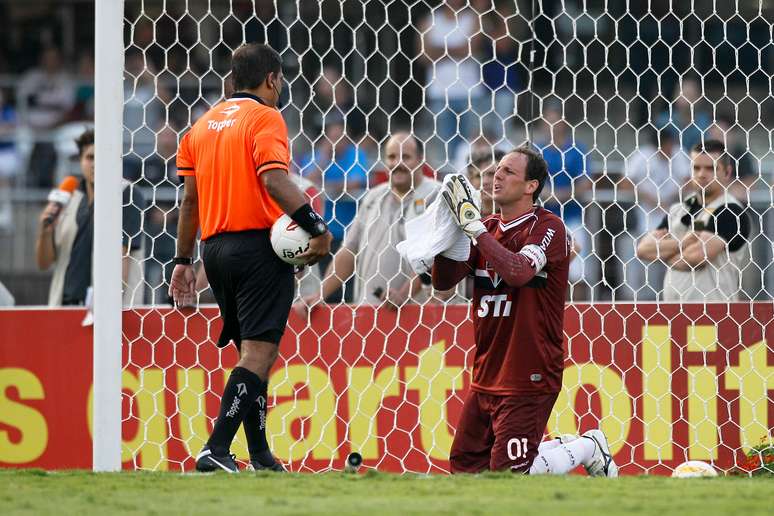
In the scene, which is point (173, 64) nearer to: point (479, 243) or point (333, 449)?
point (333, 449)

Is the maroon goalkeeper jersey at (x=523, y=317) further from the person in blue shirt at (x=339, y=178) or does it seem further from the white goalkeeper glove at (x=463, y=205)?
the person in blue shirt at (x=339, y=178)

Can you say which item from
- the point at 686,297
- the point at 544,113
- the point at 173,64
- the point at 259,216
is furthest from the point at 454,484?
the point at 173,64

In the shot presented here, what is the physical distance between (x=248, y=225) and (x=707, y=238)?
2996 millimetres

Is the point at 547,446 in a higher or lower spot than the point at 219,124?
lower

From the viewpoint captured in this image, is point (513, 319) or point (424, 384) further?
point (424, 384)

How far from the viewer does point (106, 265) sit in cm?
540

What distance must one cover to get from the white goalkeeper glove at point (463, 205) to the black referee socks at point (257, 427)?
40.9 inches

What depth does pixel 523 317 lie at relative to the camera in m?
5.34

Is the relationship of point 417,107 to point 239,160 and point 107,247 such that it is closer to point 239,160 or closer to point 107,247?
point 107,247

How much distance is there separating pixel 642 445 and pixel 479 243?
7.16 ft

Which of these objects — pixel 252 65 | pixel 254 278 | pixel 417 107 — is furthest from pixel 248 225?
pixel 417 107

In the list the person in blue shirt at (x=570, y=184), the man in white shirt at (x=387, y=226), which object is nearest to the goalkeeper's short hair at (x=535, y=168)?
the man in white shirt at (x=387, y=226)

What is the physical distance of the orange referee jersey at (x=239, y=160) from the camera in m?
5.07

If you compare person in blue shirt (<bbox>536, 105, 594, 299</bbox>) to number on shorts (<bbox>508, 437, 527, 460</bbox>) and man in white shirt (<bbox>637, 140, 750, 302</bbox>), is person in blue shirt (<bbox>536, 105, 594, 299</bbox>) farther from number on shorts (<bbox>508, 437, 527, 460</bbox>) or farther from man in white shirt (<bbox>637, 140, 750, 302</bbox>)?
number on shorts (<bbox>508, 437, 527, 460</bbox>)
